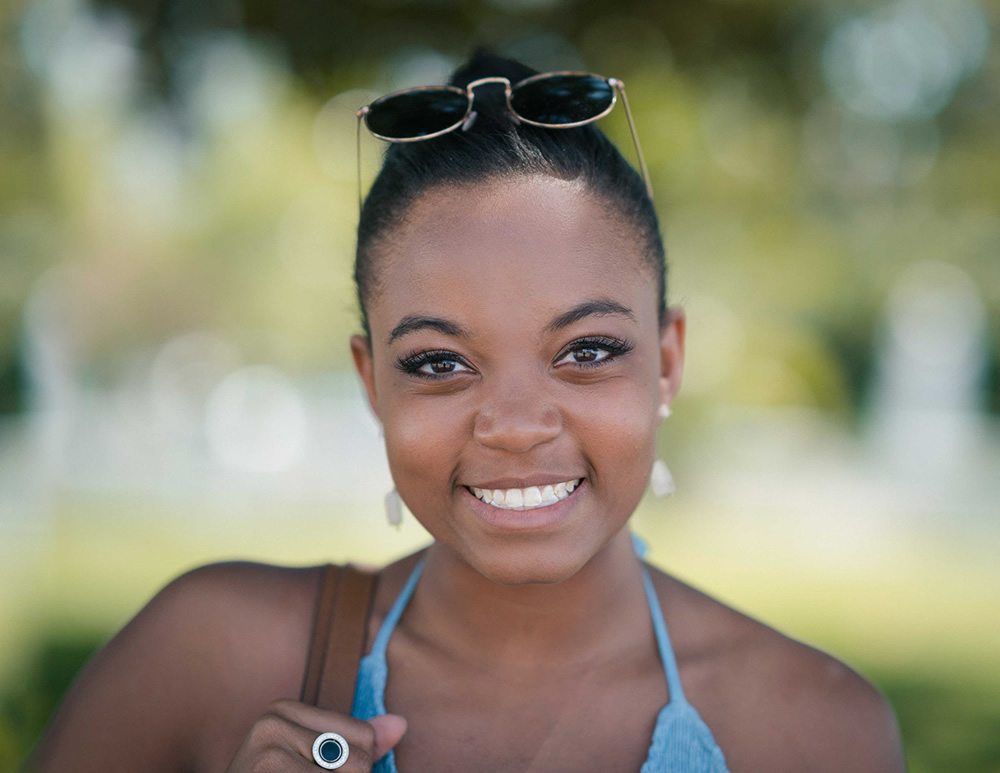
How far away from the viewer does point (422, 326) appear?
198 cm

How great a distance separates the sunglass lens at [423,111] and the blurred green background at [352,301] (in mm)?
186

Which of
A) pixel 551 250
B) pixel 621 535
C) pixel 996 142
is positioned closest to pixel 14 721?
pixel 621 535

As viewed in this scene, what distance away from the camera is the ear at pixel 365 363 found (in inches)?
89.6

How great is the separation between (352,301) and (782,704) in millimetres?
6629

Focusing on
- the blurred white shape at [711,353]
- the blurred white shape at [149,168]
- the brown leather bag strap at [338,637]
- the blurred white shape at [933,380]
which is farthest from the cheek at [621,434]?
the blurred white shape at [933,380]

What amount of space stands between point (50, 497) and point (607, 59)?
5.08 m

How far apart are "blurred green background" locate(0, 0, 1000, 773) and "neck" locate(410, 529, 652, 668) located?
3.58 ft

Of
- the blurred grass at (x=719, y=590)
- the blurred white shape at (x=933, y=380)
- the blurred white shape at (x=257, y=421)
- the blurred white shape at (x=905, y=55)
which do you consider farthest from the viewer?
the blurred white shape at (x=933, y=380)

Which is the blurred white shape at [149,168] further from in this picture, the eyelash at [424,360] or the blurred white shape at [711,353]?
the blurred white shape at [711,353]

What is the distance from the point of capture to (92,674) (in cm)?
215

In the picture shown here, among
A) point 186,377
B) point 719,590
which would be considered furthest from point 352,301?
point 186,377

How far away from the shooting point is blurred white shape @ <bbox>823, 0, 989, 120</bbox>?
18.4 ft

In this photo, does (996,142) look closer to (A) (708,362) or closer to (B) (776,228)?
(B) (776,228)

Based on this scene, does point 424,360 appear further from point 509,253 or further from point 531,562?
point 531,562
